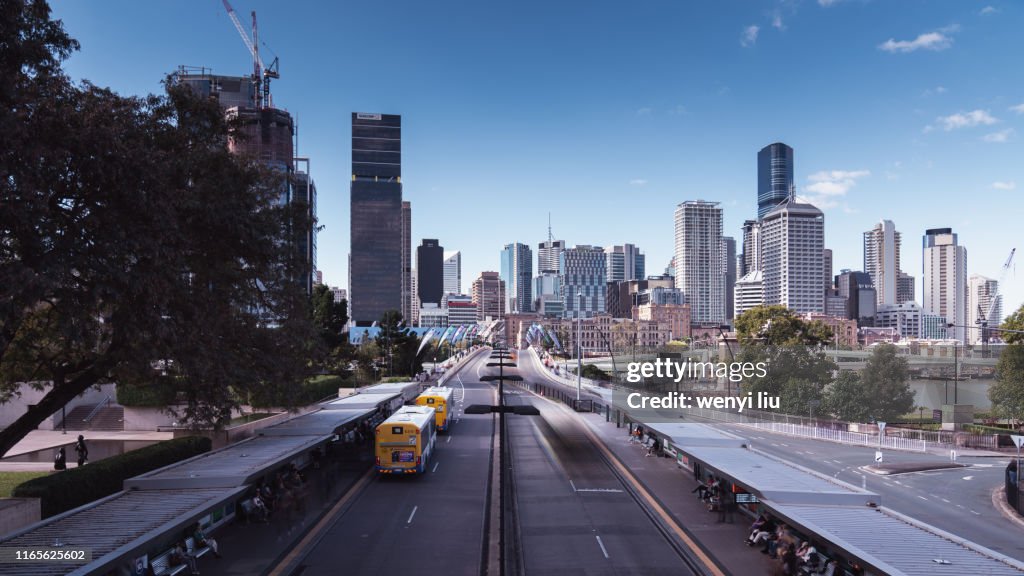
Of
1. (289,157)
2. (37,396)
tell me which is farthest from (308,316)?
(289,157)

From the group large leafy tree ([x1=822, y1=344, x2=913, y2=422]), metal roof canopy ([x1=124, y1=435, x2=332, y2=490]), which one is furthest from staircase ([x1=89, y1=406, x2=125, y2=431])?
large leafy tree ([x1=822, y1=344, x2=913, y2=422])

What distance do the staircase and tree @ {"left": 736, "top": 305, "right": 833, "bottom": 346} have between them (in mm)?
73560

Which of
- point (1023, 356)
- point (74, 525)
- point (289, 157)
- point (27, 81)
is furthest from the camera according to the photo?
point (289, 157)

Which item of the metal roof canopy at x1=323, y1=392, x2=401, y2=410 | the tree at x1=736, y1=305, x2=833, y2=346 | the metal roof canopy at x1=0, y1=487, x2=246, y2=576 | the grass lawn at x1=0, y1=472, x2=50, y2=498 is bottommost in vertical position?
the grass lawn at x1=0, y1=472, x2=50, y2=498

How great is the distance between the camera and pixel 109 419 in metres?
43.8

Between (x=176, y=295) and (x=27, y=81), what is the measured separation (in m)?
6.37

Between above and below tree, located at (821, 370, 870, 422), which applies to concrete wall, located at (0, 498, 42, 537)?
above

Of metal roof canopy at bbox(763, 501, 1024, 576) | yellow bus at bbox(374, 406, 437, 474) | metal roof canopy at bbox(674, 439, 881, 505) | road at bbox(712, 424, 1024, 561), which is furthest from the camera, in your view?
yellow bus at bbox(374, 406, 437, 474)

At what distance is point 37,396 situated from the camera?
1702 inches

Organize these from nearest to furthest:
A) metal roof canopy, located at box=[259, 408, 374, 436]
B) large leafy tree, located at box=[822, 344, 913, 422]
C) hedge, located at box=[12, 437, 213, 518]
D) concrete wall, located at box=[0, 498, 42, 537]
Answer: concrete wall, located at box=[0, 498, 42, 537], hedge, located at box=[12, 437, 213, 518], metal roof canopy, located at box=[259, 408, 374, 436], large leafy tree, located at box=[822, 344, 913, 422]

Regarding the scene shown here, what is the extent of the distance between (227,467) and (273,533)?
8.60 feet

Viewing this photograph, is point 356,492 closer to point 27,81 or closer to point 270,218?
point 270,218

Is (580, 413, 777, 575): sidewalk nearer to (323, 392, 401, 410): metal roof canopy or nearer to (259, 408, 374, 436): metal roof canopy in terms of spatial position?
(259, 408, 374, 436): metal roof canopy

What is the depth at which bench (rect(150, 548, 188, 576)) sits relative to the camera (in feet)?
54.6
